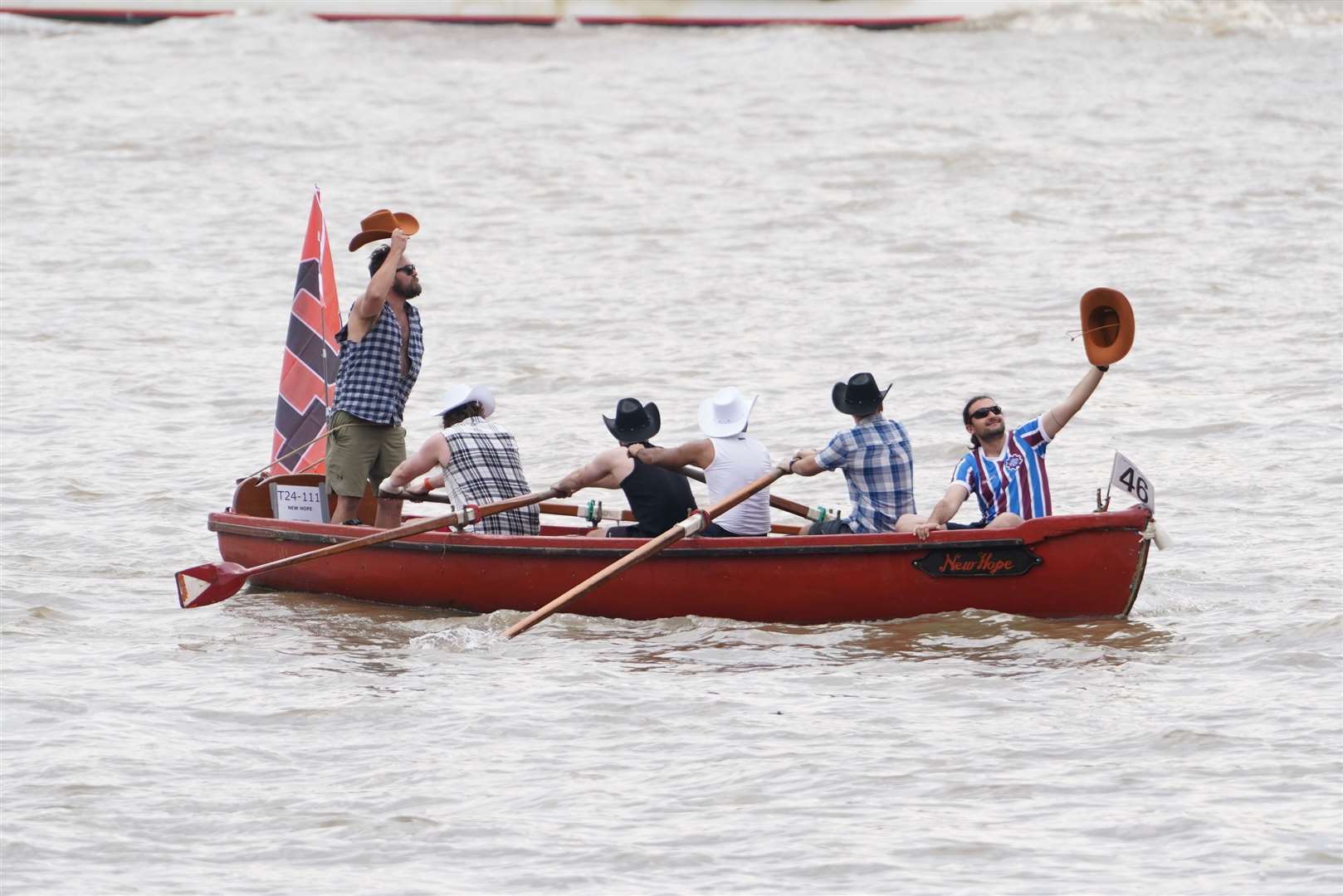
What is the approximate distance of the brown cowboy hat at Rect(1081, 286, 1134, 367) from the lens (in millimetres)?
10453

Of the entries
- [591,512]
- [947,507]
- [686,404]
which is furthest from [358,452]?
[686,404]

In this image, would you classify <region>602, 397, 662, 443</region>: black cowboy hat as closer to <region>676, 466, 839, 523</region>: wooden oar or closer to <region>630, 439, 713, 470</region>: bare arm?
<region>630, 439, 713, 470</region>: bare arm

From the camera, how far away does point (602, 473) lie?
11.0m

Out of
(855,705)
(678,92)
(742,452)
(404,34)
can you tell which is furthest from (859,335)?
(404,34)

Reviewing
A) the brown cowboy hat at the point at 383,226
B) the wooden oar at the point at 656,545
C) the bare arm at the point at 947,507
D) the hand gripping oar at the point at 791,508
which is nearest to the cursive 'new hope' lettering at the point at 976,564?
the bare arm at the point at 947,507

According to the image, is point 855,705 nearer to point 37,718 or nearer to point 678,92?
point 37,718

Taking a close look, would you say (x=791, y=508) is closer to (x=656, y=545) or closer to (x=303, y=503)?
(x=656, y=545)

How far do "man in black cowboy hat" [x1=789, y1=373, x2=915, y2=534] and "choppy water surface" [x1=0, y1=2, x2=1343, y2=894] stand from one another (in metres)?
0.57

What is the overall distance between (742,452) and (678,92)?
2414 centimetres

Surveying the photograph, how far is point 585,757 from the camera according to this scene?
8.77 meters

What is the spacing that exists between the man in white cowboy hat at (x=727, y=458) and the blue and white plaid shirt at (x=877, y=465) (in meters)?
0.50

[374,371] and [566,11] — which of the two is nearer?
[374,371]

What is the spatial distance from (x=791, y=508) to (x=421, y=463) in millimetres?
2250

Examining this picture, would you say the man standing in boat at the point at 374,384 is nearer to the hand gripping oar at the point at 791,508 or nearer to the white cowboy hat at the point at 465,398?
the white cowboy hat at the point at 465,398
